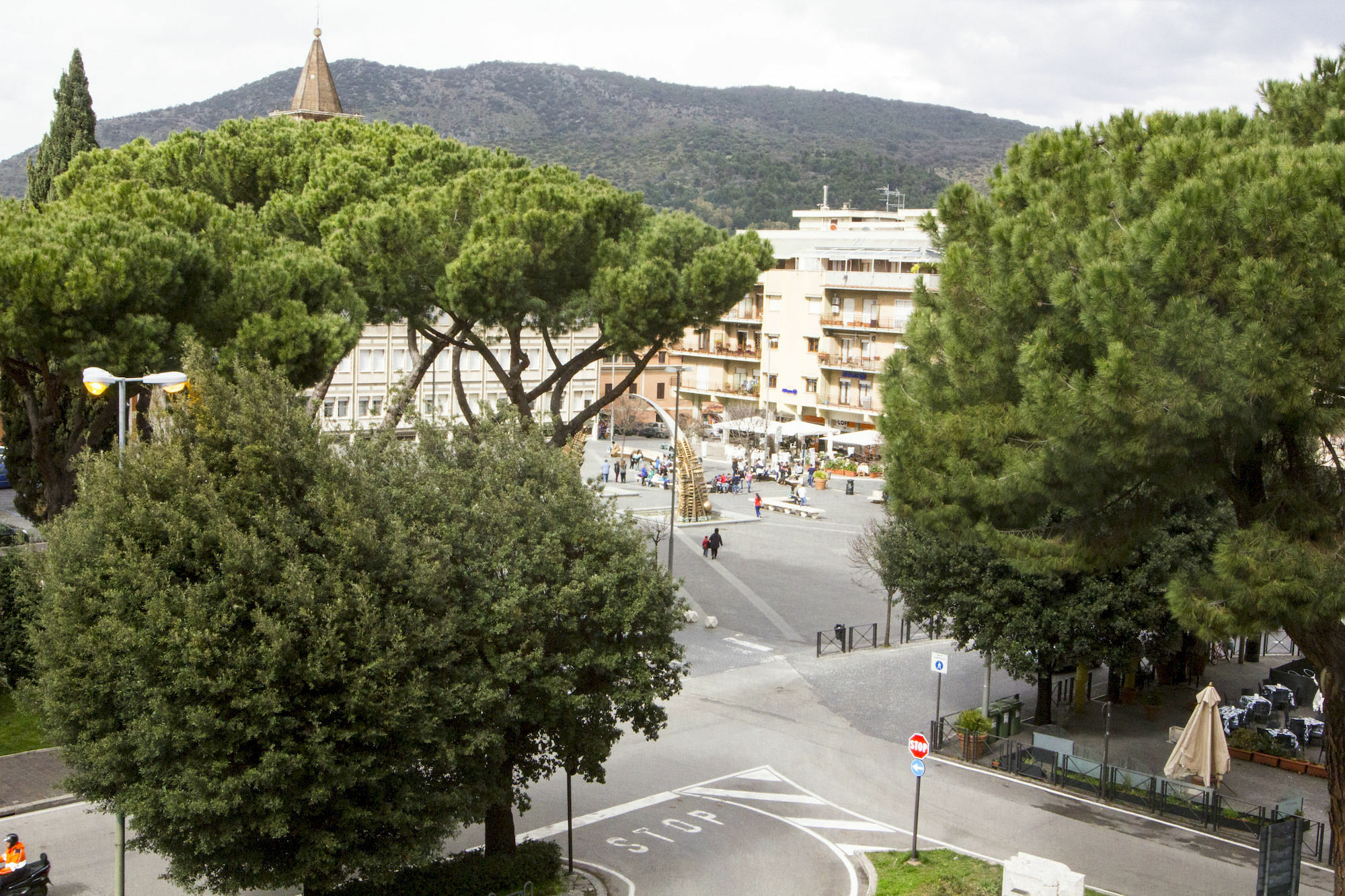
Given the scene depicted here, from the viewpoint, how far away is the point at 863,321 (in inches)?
2420

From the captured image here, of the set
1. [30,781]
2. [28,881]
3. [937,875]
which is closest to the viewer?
[28,881]

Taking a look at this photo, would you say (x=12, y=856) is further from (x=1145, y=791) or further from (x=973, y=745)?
(x=1145, y=791)

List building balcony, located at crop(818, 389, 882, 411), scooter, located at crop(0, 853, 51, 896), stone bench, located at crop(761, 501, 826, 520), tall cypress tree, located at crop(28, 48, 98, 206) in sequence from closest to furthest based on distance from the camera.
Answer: scooter, located at crop(0, 853, 51, 896) → tall cypress tree, located at crop(28, 48, 98, 206) → stone bench, located at crop(761, 501, 826, 520) → building balcony, located at crop(818, 389, 882, 411)

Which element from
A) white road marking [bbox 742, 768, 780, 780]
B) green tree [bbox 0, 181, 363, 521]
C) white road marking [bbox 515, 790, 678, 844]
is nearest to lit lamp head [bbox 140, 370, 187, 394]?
green tree [bbox 0, 181, 363, 521]

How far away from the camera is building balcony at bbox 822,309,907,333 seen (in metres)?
60.0

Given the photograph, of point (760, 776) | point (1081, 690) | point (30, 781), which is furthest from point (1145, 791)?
point (30, 781)

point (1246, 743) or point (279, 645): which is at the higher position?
point (279, 645)

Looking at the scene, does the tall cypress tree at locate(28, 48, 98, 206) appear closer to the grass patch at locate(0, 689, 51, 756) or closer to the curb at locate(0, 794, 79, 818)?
the grass patch at locate(0, 689, 51, 756)

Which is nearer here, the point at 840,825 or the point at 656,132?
the point at 840,825

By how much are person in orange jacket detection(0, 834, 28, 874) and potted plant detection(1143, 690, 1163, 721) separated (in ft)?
55.9

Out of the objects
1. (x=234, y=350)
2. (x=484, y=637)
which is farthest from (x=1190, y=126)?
(x=234, y=350)

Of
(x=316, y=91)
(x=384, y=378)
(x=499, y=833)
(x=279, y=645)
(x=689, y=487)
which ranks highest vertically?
(x=316, y=91)

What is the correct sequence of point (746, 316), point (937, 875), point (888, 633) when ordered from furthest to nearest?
point (746, 316) → point (888, 633) → point (937, 875)

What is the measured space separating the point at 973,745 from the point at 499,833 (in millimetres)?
8406
